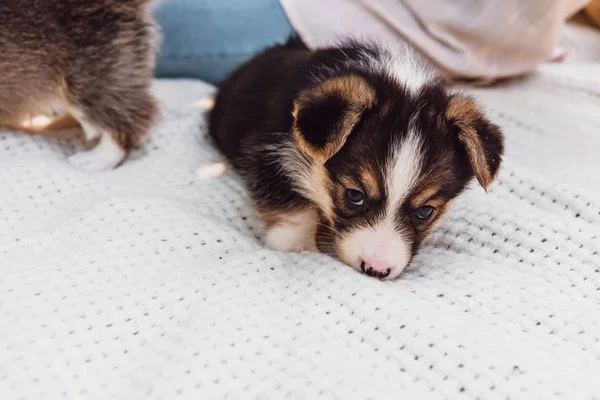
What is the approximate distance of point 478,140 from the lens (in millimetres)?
1705

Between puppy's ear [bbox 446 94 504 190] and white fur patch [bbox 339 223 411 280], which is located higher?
puppy's ear [bbox 446 94 504 190]

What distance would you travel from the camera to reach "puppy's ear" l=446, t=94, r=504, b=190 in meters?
1.70

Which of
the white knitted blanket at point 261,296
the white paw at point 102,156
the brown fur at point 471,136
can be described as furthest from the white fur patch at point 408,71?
the white paw at point 102,156

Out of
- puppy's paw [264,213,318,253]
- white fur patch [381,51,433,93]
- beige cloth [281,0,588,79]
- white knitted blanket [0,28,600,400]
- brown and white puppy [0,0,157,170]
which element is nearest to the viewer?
white knitted blanket [0,28,600,400]

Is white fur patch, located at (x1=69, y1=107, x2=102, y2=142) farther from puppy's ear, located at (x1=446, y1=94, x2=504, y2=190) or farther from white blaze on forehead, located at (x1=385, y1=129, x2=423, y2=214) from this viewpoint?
puppy's ear, located at (x1=446, y1=94, x2=504, y2=190)

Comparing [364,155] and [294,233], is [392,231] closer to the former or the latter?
[364,155]

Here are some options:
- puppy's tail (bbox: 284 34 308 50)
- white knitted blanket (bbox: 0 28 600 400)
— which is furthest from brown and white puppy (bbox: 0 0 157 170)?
puppy's tail (bbox: 284 34 308 50)

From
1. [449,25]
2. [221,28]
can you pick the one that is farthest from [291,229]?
[449,25]

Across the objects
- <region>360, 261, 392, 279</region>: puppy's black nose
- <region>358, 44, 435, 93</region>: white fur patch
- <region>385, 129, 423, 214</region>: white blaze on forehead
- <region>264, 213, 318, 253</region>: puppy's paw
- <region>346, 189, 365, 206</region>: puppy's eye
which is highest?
<region>358, 44, 435, 93</region>: white fur patch

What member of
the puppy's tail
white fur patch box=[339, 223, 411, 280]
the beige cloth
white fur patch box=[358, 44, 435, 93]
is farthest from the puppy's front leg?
the beige cloth

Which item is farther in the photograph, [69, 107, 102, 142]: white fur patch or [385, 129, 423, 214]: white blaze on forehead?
[69, 107, 102, 142]: white fur patch

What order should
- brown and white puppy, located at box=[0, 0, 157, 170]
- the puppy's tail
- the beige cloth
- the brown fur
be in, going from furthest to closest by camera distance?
the beige cloth < the puppy's tail < brown and white puppy, located at box=[0, 0, 157, 170] < the brown fur

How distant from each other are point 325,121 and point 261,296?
521 mm

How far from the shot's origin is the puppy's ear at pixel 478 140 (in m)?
1.70
